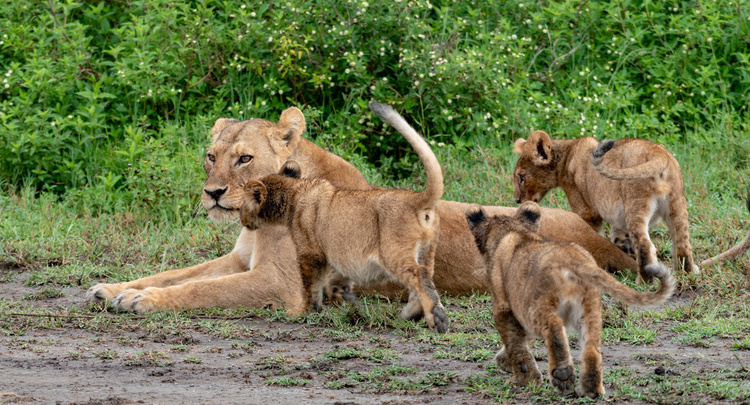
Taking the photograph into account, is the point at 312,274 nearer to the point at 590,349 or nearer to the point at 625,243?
the point at 590,349

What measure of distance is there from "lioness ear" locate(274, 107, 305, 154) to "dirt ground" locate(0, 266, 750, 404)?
128 centimetres

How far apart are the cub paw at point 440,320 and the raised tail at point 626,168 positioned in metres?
1.35

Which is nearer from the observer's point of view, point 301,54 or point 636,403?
point 636,403

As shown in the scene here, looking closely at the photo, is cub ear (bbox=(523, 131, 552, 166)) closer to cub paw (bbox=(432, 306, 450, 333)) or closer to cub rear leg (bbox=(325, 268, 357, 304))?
cub rear leg (bbox=(325, 268, 357, 304))

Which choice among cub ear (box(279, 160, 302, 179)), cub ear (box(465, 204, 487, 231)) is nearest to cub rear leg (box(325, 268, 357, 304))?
cub ear (box(279, 160, 302, 179))

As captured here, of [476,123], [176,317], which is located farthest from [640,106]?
[176,317]

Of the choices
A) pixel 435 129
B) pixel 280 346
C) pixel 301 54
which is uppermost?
pixel 301 54

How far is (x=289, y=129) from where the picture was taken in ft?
19.4

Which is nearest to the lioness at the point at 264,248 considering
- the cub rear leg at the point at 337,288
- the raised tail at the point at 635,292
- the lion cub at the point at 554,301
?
the cub rear leg at the point at 337,288

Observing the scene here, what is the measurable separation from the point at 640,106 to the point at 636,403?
6110 mm

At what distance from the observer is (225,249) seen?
22.4 feet

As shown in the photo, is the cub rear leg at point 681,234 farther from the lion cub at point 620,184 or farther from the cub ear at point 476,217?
the cub ear at point 476,217

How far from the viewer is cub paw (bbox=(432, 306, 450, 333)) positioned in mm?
4656

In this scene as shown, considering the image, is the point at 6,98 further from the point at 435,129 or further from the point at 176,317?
the point at 176,317
